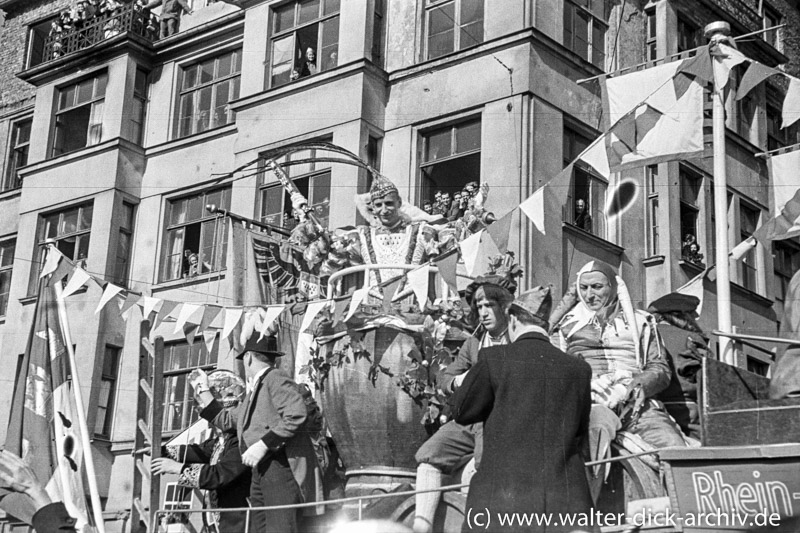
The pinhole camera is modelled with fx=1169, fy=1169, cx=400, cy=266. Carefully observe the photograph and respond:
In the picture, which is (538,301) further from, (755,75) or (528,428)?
(755,75)

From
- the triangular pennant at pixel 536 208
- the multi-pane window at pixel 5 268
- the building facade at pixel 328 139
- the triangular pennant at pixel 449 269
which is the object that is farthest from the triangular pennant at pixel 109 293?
the multi-pane window at pixel 5 268

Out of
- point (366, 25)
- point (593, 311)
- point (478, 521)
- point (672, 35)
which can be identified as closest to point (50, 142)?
point (366, 25)

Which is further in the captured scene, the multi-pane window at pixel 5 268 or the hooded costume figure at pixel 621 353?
the multi-pane window at pixel 5 268

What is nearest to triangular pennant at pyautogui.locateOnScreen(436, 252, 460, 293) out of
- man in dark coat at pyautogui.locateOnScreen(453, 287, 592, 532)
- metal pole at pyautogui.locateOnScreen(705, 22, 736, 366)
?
metal pole at pyautogui.locateOnScreen(705, 22, 736, 366)

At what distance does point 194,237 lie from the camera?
859 inches

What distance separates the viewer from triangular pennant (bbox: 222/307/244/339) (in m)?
13.0

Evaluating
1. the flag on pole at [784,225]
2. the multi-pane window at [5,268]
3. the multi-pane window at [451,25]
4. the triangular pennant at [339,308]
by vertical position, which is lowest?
the triangular pennant at [339,308]

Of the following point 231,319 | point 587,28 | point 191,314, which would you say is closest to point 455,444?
point 231,319

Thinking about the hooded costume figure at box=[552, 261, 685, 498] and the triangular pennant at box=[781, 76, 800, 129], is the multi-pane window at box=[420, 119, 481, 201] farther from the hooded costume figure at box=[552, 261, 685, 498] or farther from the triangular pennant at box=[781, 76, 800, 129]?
the hooded costume figure at box=[552, 261, 685, 498]

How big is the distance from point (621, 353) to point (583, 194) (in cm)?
826

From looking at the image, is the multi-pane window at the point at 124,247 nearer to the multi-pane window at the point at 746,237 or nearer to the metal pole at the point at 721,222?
the multi-pane window at the point at 746,237

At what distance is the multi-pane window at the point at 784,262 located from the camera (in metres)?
21.8

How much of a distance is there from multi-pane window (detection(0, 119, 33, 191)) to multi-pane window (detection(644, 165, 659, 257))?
47.3ft

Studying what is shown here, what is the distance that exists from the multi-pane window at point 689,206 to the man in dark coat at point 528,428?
13.1m
